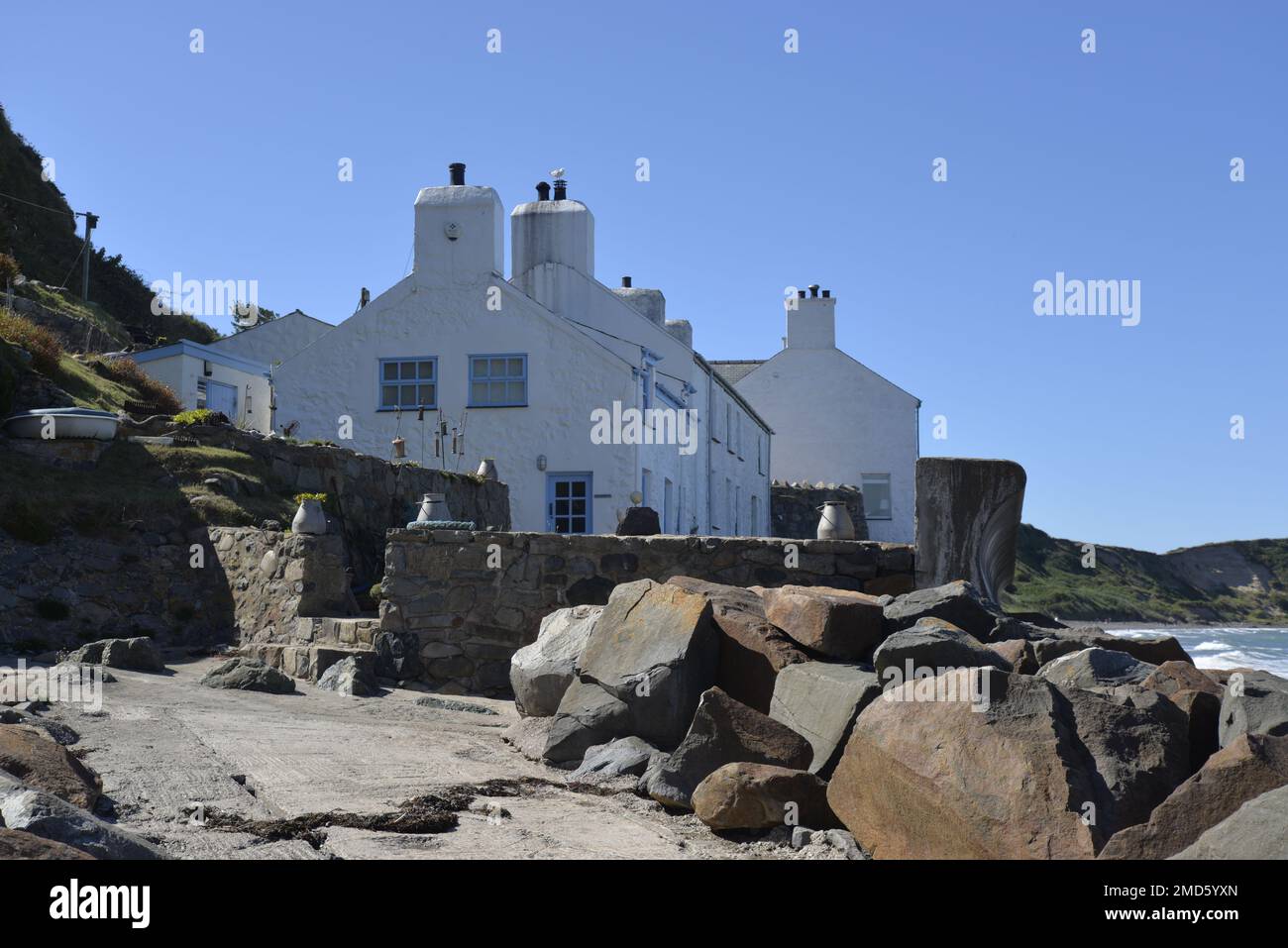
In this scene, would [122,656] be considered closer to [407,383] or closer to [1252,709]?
[1252,709]

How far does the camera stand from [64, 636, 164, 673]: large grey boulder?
10867 mm

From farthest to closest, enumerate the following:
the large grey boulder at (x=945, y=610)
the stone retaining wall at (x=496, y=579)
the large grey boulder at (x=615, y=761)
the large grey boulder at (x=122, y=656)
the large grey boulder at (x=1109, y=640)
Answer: the stone retaining wall at (x=496, y=579) → the large grey boulder at (x=122, y=656) → the large grey boulder at (x=1109, y=640) → the large grey boulder at (x=945, y=610) → the large grey boulder at (x=615, y=761)

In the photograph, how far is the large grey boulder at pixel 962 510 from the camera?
33.1 feet

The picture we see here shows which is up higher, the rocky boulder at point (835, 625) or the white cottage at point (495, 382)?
the white cottage at point (495, 382)

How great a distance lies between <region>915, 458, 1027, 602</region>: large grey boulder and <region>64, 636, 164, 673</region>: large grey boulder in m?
6.85

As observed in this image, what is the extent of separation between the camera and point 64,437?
14734mm

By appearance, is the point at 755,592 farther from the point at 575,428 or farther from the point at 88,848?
the point at 575,428

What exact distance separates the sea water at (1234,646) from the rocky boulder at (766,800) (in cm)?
2284

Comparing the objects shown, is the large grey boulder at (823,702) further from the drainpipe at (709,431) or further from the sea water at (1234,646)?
the sea water at (1234,646)

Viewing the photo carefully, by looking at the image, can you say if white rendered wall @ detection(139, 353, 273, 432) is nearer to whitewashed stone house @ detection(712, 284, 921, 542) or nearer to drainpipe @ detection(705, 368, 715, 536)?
drainpipe @ detection(705, 368, 715, 536)

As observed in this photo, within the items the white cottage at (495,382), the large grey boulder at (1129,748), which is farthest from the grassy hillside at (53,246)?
the large grey boulder at (1129,748)

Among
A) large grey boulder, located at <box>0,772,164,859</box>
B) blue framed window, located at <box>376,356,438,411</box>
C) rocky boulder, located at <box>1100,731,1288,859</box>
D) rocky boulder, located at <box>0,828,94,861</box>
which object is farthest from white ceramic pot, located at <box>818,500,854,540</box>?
blue framed window, located at <box>376,356,438,411</box>

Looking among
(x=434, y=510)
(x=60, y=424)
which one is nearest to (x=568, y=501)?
(x=60, y=424)

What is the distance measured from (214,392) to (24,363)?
35.6ft
